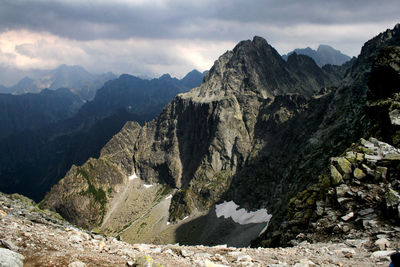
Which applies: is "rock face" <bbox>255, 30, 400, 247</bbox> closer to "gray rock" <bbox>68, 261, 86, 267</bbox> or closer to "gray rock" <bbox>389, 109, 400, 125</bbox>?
"gray rock" <bbox>389, 109, 400, 125</bbox>

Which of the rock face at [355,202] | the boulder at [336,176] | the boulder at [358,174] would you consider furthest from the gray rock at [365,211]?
the boulder at [336,176]

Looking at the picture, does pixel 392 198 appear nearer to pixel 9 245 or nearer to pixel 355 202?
pixel 355 202

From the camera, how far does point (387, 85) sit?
4488cm

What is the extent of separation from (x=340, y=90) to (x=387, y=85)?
93.1m

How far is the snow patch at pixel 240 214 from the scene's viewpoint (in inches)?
5240

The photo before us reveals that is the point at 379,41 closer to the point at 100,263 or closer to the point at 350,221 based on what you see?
the point at 350,221

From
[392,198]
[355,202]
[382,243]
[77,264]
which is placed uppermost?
[77,264]

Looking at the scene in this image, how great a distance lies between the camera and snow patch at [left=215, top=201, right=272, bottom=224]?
5240 inches

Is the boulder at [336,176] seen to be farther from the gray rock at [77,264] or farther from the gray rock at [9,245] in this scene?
the gray rock at [9,245]

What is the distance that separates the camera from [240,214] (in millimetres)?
151000

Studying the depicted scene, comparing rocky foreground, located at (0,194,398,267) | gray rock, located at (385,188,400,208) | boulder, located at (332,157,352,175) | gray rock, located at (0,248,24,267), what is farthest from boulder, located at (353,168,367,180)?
gray rock, located at (0,248,24,267)

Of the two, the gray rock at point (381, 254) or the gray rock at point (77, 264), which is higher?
the gray rock at point (77, 264)

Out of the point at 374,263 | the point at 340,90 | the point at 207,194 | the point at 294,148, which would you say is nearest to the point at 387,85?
the point at 374,263

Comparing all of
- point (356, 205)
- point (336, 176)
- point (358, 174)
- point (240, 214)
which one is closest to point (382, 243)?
point (356, 205)
